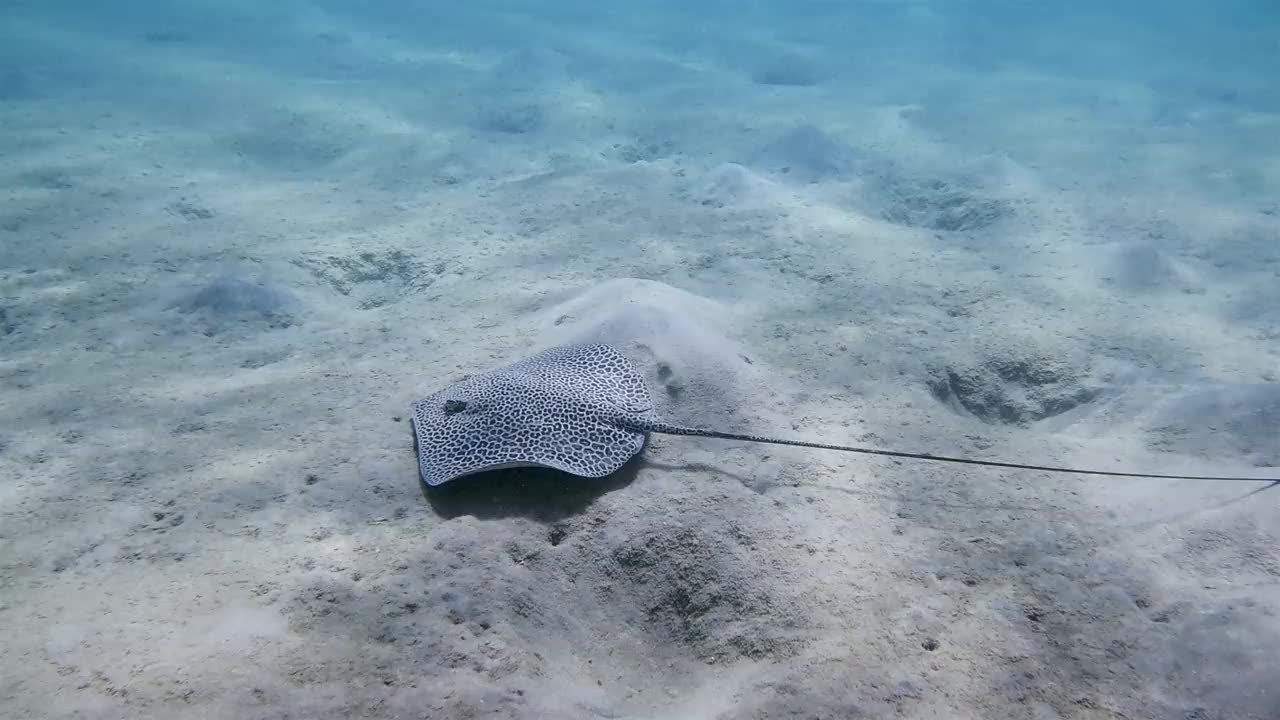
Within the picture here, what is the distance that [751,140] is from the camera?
46.7 ft

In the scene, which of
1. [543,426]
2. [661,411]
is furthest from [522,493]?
[661,411]

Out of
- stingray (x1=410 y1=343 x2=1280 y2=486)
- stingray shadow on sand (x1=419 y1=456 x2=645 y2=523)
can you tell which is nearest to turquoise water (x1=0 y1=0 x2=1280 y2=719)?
stingray shadow on sand (x1=419 y1=456 x2=645 y2=523)

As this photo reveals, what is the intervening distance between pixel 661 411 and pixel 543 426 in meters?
1.25

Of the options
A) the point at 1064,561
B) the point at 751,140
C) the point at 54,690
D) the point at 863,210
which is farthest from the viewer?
the point at 751,140

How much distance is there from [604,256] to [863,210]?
15.3ft

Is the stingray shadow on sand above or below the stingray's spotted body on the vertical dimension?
below

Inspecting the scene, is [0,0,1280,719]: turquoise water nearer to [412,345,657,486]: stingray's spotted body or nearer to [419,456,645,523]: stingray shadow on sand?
[419,456,645,523]: stingray shadow on sand

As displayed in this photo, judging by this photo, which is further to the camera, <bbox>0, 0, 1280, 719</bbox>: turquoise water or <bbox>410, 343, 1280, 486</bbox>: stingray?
<bbox>410, 343, 1280, 486</bbox>: stingray

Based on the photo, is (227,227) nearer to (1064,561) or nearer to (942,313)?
(942,313)

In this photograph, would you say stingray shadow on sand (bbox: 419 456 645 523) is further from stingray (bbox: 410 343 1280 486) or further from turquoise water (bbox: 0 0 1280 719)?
stingray (bbox: 410 343 1280 486)

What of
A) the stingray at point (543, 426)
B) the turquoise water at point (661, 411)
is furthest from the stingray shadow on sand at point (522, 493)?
the stingray at point (543, 426)

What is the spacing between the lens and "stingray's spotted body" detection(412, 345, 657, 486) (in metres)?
4.26

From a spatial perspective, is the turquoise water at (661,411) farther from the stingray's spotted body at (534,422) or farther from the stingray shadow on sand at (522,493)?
the stingray's spotted body at (534,422)

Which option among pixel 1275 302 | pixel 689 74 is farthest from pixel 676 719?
pixel 689 74
